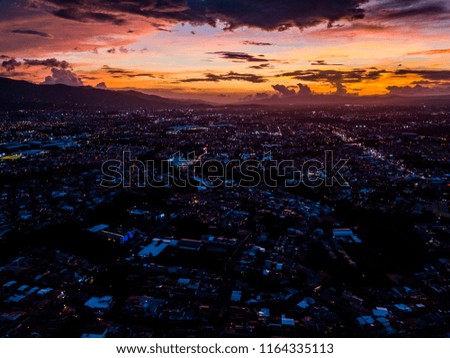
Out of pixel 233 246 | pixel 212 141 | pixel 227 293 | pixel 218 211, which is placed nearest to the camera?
pixel 227 293

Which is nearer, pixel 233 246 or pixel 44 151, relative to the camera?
pixel 233 246

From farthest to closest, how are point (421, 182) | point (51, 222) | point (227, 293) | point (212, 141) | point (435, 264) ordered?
point (212, 141) < point (421, 182) < point (51, 222) < point (435, 264) < point (227, 293)

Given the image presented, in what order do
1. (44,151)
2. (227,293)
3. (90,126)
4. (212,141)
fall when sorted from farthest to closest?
1. (90,126)
2. (212,141)
3. (44,151)
4. (227,293)

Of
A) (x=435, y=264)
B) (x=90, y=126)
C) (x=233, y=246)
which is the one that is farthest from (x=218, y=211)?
(x=90, y=126)

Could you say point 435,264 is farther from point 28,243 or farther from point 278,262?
point 28,243

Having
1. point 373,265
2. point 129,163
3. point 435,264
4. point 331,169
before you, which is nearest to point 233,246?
point 373,265

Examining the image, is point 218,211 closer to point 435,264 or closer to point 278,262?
point 278,262

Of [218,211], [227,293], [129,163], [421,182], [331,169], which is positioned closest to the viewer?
[227,293]

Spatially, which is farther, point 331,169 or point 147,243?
point 331,169
